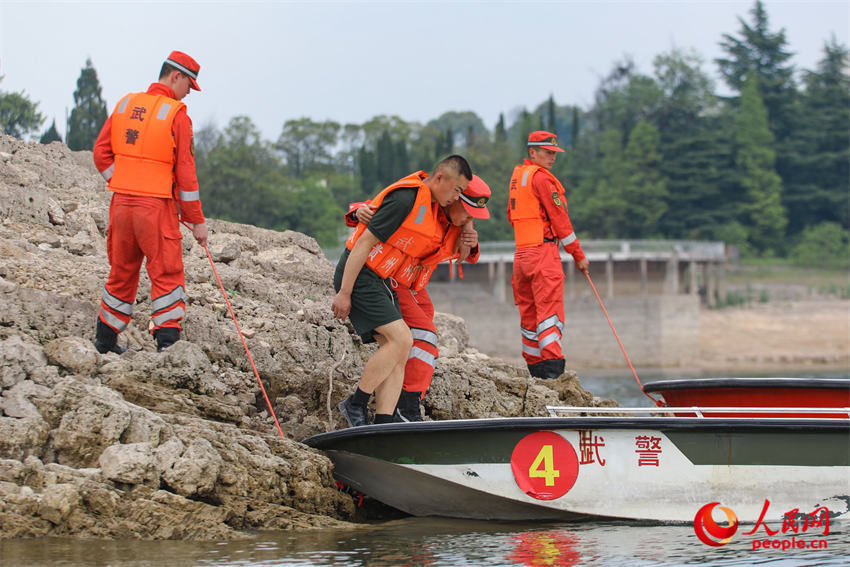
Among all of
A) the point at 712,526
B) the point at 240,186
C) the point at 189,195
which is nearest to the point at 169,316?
the point at 189,195

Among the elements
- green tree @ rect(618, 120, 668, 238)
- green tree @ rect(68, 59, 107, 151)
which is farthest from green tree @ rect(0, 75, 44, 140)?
green tree @ rect(618, 120, 668, 238)

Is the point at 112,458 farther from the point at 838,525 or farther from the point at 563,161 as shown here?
the point at 563,161

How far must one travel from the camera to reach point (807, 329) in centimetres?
4719

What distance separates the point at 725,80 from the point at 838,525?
68.8 metres

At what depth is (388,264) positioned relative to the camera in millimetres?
6156

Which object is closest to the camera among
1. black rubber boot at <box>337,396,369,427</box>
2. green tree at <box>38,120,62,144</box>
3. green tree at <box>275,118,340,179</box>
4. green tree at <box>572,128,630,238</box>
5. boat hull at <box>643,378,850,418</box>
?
black rubber boot at <box>337,396,369,427</box>

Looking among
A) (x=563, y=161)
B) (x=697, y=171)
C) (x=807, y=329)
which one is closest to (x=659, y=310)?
(x=807, y=329)

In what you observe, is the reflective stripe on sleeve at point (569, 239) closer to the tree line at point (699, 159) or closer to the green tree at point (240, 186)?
the green tree at point (240, 186)

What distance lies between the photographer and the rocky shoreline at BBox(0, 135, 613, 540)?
5113 mm

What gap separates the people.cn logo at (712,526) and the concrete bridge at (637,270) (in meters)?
44.4

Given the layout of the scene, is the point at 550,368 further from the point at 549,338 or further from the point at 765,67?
the point at 765,67

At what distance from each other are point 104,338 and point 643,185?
58.7m

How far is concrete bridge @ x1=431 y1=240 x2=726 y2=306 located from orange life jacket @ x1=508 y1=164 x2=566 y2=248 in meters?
41.9

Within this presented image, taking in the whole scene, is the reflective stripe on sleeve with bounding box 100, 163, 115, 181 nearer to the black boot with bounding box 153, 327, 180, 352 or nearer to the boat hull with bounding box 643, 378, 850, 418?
the black boot with bounding box 153, 327, 180, 352
